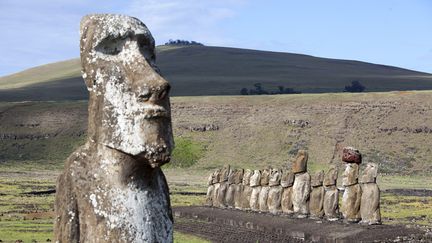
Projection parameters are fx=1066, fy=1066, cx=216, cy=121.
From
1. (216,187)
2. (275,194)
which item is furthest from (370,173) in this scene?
(216,187)

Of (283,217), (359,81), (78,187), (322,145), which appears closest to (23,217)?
(283,217)

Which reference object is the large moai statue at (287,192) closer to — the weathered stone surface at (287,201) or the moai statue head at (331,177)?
the weathered stone surface at (287,201)

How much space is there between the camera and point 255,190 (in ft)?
139

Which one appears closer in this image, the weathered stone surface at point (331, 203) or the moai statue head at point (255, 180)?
the weathered stone surface at point (331, 203)

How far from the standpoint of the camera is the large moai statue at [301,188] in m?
37.0

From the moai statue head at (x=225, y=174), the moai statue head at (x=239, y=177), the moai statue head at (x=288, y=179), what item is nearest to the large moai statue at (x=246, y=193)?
the moai statue head at (x=239, y=177)

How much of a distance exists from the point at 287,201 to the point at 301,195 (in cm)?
147

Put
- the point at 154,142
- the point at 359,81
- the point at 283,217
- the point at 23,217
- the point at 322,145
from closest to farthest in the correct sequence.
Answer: the point at 154,142
the point at 283,217
the point at 23,217
the point at 322,145
the point at 359,81

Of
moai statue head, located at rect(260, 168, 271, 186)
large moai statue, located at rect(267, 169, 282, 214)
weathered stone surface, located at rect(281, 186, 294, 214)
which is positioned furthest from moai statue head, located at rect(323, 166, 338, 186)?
moai statue head, located at rect(260, 168, 271, 186)

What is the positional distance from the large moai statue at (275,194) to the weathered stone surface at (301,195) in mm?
1621

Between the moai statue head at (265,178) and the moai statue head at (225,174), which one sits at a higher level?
the moai statue head at (265,178)

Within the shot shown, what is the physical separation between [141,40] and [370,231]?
2122cm

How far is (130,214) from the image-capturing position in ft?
26.8

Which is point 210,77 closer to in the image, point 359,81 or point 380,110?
point 359,81
